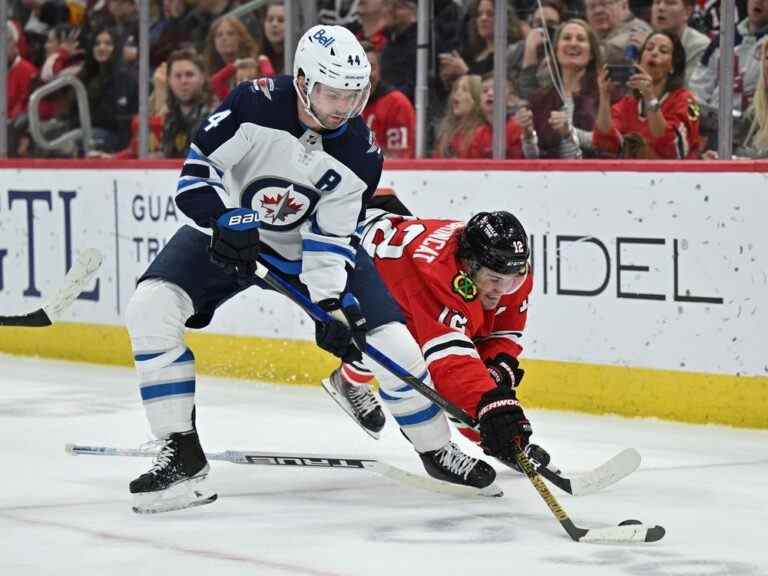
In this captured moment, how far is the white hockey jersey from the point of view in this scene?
401cm

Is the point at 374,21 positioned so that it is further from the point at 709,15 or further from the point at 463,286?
the point at 463,286

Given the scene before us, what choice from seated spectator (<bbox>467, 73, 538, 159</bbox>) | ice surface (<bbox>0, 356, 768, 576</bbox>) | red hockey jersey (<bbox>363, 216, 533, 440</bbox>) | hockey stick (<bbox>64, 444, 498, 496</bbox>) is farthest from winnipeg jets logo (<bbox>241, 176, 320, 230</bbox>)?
seated spectator (<bbox>467, 73, 538, 159</bbox>)

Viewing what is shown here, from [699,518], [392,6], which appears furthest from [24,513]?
[392,6]

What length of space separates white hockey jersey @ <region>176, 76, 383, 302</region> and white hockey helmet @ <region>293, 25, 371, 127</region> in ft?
0.31

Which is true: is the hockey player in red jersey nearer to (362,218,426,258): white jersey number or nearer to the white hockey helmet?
(362,218,426,258): white jersey number

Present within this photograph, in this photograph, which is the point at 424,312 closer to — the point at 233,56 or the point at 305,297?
the point at 305,297

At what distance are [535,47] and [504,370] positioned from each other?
2.17m

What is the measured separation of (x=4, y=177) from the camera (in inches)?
318

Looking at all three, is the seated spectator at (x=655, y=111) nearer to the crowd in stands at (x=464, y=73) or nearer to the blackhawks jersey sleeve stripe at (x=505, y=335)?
the crowd in stands at (x=464, y=73)

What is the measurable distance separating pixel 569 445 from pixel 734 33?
1.51m

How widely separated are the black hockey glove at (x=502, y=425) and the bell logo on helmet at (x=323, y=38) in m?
0.91

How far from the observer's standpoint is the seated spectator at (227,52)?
7246 millimetres

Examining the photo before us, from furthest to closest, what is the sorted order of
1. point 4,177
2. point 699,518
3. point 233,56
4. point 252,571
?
point 4,177
point 233,56
point 699,518
point 252,571

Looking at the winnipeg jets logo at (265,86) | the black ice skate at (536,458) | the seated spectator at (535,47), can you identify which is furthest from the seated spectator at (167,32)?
the black ice skate at (536,458)
